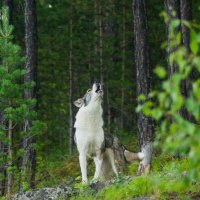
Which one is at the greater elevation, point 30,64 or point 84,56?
point 84,56

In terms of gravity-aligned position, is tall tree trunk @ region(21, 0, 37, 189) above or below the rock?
above

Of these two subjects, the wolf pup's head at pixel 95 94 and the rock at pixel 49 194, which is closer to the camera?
the rock at pixel 49 194

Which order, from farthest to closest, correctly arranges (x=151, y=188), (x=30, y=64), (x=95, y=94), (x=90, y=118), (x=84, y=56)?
(x=84, y=56), (x=30, y=64), (x=90, y=118), (x=95, y=94), (x=151, y=188)

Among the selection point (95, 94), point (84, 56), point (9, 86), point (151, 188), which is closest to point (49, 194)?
point (151, 188)

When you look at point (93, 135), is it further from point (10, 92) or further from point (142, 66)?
point (142, 66)

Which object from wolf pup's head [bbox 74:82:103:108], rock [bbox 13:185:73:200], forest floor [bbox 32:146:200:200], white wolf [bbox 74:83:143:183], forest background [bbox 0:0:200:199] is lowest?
rock [bbox 13:185:73:200]

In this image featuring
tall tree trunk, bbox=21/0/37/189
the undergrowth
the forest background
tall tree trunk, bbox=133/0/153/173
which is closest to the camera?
the undergrowth

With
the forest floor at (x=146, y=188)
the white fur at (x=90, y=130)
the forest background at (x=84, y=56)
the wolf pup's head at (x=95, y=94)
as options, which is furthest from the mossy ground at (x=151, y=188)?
the forest background at (x=84, y=56)

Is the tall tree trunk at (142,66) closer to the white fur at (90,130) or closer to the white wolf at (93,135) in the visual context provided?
the white wolf at (93,135)

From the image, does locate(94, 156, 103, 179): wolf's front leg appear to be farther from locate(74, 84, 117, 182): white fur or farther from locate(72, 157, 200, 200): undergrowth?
locate(72, 157, 200, 200): undergrowth

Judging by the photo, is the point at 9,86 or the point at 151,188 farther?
the point at 9,86

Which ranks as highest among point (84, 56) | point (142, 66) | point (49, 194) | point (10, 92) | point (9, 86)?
point (84, 56)

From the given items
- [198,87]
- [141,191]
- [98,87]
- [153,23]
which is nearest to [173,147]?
[198,87]

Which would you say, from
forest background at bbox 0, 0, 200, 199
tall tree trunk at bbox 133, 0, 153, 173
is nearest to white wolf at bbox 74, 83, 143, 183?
tall tree trunk at bbox 133, 0, 153, 173
